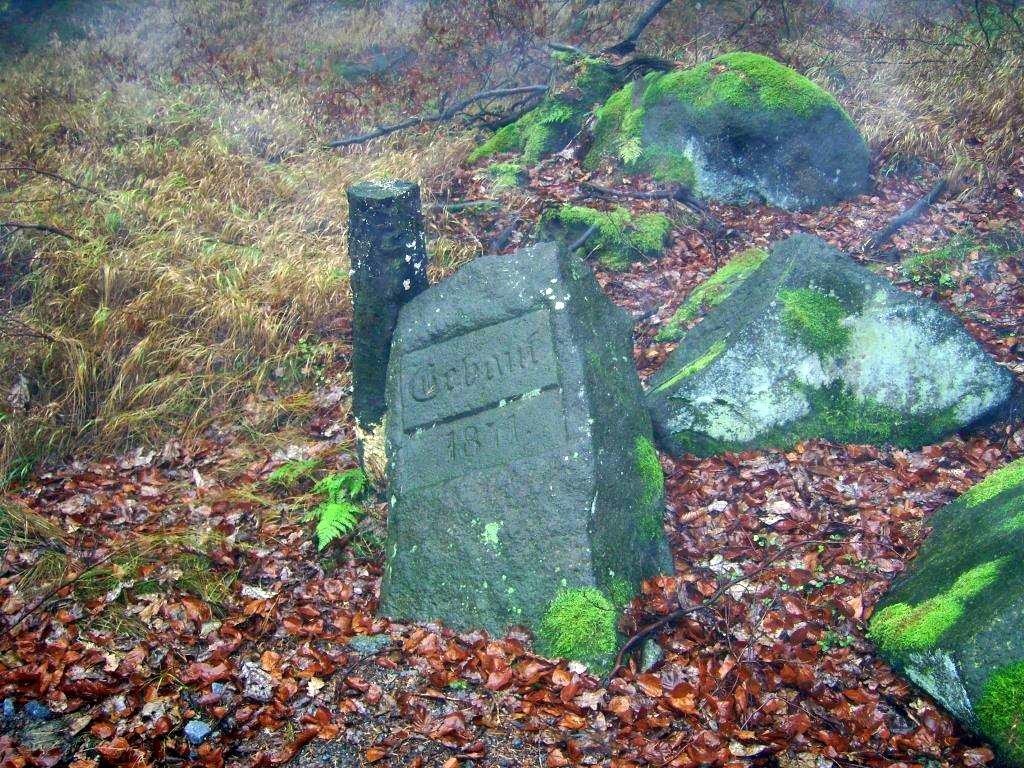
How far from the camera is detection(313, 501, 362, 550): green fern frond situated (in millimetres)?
4672

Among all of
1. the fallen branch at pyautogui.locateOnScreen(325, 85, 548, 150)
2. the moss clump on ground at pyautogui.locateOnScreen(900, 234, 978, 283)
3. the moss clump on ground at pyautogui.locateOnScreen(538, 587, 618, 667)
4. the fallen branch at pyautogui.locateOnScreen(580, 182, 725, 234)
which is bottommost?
the moss clump on ground at pyautogui.locateOnScreen(538, 587, 618, 667)

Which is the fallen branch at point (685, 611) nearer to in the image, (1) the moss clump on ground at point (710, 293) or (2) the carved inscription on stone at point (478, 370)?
(2) the carved inscription on stone at point (478, 370)

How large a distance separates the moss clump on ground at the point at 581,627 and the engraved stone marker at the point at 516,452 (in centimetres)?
2

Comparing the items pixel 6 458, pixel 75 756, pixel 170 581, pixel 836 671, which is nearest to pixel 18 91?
pixel 6 458

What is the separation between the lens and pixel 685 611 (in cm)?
387

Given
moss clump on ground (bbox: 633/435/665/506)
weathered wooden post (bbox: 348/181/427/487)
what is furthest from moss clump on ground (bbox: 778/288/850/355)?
weathered wooden post (bbox: 348/181/427/487)

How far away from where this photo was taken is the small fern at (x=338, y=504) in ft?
15.4

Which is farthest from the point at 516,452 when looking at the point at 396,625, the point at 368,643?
the point at 368,643

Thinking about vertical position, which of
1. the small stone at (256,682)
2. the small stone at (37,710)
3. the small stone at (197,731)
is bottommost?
the small stone at (37,710)

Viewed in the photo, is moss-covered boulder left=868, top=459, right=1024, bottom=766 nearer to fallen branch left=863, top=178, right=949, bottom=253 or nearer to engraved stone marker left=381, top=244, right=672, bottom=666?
engraved stone marker left=381, top=244, right=672, bottom=666

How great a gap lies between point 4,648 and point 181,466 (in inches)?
74.2

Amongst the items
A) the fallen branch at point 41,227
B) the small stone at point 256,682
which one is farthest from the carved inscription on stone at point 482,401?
the fallen branch at point 41,227

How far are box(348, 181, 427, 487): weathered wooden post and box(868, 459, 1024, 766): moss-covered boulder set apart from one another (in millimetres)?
3068

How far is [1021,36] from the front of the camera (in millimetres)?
9641
